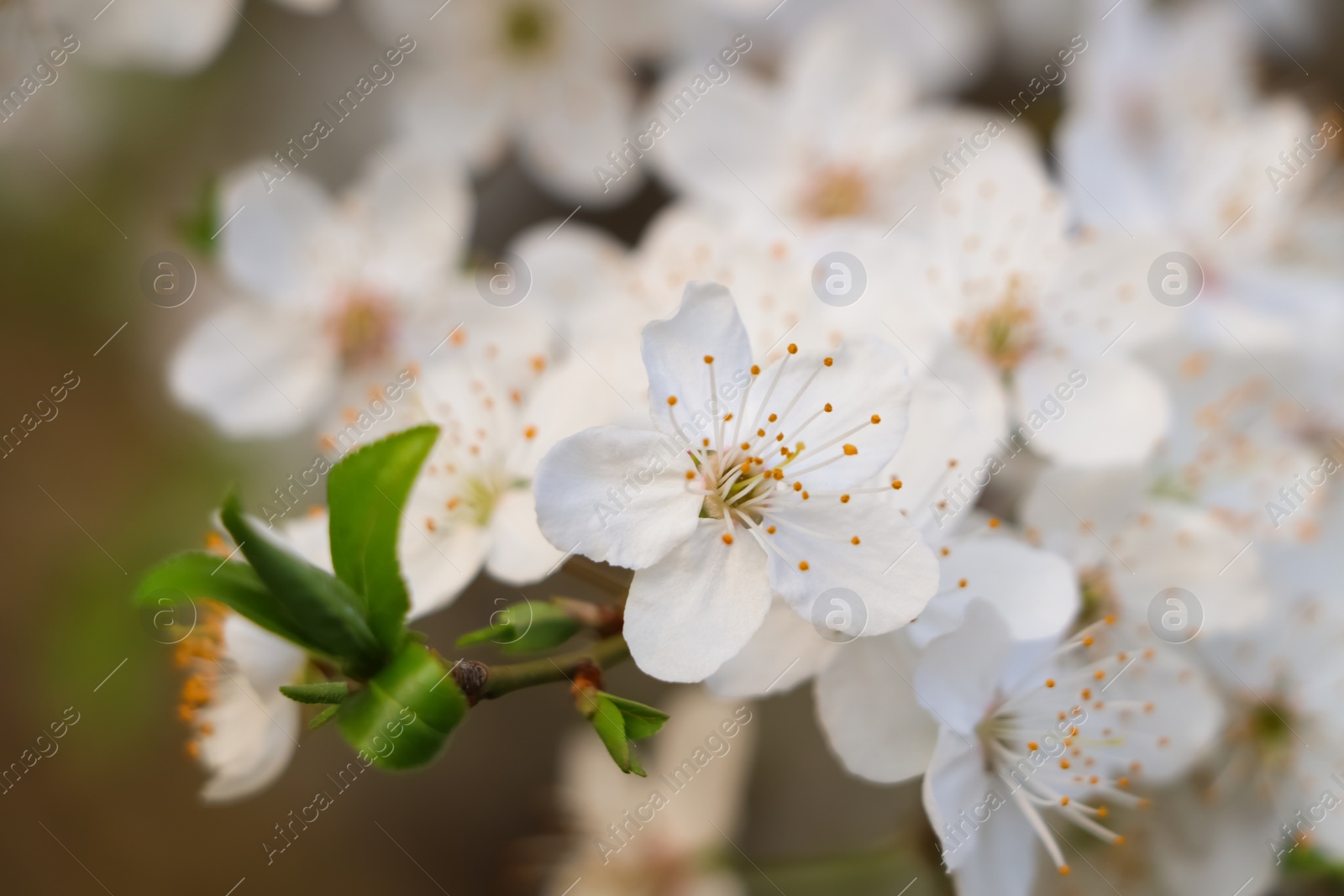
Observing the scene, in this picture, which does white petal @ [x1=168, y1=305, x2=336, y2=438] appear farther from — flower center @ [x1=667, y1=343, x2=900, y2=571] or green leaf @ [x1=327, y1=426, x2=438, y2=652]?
flower center @ [x1=667, y1=343, x2=900, y2=571]

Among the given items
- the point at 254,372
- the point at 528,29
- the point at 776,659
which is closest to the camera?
the point at 776,659

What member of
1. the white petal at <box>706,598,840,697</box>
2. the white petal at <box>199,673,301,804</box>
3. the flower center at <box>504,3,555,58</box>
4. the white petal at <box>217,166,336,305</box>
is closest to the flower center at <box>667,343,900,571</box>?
the white petal at <box>706,598,840,697</box>

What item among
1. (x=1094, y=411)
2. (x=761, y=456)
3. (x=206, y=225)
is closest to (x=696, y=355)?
(x=761, y=456)

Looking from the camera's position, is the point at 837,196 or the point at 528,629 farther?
the point at 837,196

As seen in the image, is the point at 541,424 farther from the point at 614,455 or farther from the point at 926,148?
the point at 926,148

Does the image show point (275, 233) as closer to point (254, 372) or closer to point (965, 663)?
point (254, 372)

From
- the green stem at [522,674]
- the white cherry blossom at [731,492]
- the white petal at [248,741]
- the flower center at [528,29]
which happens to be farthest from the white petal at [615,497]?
the flower center at [528,29]
